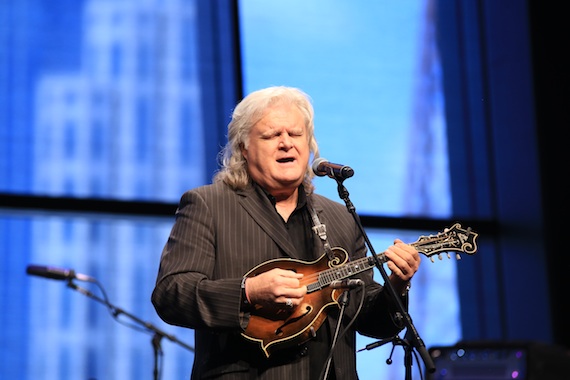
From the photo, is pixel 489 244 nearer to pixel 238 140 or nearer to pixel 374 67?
pixel 374 67

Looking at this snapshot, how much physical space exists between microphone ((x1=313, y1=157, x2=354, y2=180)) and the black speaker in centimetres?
82

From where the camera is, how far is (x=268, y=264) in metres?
3.11

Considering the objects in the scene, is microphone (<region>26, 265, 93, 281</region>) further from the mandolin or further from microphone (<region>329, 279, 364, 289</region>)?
microphone (<region>329, 279, 364, 289</region>)

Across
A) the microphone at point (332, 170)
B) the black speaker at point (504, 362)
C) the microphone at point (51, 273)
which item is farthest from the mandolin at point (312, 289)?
the microphone at point (51, 273)

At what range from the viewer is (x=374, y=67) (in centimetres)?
635

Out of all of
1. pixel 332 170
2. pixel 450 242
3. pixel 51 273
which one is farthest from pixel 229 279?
pixel 51 273

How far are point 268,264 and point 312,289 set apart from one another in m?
0.18

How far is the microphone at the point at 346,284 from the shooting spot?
3055mm

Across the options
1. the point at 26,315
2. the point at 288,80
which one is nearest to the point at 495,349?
the point at 26,315

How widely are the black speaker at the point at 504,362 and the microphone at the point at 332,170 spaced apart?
0.82 meters

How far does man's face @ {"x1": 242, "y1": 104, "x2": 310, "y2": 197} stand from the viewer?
3.38 metres

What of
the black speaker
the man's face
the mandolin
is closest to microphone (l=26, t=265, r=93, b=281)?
the man's face

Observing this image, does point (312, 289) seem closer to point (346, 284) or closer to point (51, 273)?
point (346, 284)

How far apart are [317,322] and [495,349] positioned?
844mm
